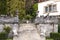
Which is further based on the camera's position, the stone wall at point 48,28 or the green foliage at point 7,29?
the stone wall at point 48,28

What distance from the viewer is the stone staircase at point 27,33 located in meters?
30.8

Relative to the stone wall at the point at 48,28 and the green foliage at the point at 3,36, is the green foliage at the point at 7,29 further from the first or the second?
the stone wall at the point at 48,28

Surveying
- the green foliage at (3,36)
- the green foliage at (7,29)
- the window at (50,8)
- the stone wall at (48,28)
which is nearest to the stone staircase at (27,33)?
the stone wall at (48,28)

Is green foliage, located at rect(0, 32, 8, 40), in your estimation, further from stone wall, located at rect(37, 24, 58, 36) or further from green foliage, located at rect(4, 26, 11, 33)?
stone wall, located at rect(37, 24, 58, 36)

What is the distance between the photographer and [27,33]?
32.5 m

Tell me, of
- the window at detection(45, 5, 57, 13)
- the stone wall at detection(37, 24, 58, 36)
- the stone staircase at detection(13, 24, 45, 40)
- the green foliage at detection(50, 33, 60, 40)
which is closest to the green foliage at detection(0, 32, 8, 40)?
the stone staircase at detection(13, 24, 45, 40)

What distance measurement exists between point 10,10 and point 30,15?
5.68m

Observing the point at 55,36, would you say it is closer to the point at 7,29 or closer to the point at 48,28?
the point at 48,28

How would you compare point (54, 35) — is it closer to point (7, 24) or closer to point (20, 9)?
point (7, 24)

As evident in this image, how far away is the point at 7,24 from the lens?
3338 centimetres

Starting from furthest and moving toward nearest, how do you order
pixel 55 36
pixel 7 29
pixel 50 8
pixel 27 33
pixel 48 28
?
pixel 50 8
pixel 48 28
pixel 27 33
pixel 7 29
pixel 55 36

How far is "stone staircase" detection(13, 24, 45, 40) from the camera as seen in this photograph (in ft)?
101

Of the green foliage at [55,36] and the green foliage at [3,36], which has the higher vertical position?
Answer: the green foliage at [3,36]

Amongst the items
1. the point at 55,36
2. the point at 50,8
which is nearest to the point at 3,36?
the point at 55,36
